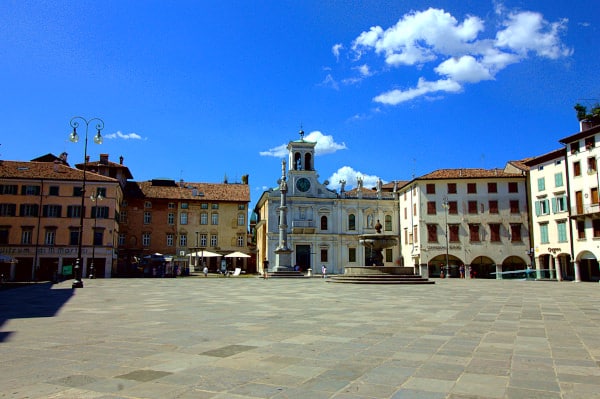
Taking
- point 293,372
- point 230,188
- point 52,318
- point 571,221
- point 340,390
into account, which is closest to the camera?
point 340,390

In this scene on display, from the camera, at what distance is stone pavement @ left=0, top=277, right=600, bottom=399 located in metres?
5.07

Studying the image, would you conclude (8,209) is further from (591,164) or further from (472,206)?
(591,164)

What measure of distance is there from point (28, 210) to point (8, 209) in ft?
5.96

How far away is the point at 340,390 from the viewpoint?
504 cm

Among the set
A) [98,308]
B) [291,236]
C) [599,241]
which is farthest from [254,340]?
[291,236]

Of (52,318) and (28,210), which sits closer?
(52,318)

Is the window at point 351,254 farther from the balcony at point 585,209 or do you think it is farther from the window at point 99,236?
the window at point 99,236

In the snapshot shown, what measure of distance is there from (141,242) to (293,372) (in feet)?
186

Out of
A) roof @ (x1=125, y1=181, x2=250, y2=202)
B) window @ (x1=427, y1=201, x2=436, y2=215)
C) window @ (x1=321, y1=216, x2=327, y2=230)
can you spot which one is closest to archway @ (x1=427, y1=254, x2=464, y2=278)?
window @ (x1=427, y1=201, x2=436, y2=215)

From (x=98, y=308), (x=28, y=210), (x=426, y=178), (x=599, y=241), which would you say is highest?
(x=426, y=178)

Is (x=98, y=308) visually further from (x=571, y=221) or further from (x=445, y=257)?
(x=445, y=257)

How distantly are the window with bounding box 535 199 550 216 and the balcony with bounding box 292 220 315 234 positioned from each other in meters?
25.5

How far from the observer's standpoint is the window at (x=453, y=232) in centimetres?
5084

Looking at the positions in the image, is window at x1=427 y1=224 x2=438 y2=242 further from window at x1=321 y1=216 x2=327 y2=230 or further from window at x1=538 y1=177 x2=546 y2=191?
window at x1=321 y1=216 x2=327 y2=230
